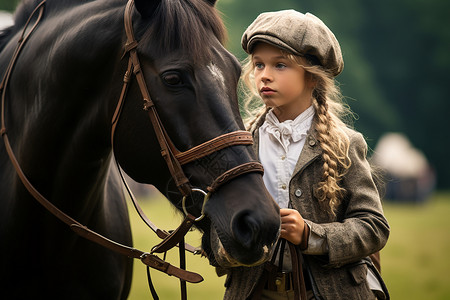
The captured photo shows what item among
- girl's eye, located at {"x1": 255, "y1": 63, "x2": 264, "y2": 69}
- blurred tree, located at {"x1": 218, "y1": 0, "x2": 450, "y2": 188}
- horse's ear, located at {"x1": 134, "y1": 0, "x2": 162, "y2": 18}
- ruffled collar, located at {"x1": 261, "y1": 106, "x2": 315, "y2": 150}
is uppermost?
horse's ear, located at {"x1": 134, "y1": 0, "x2": 162, "y2": 18}

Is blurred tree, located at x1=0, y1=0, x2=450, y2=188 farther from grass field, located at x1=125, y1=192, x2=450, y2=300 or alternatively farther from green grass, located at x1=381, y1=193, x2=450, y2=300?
grass field, located at x1=125, y1=192, x2=450, y2=300

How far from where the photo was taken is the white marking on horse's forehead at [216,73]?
8.11ft

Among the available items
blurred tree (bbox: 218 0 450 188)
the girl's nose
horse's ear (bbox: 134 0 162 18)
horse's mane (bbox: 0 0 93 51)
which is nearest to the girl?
the girl's nose

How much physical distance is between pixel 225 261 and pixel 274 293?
1.42 feet

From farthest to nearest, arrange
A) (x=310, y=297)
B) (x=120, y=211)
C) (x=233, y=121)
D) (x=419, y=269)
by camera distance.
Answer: (x=419, y=269)
(x=120, y=211)
(x=310, y=297)
(x=233, y=121)

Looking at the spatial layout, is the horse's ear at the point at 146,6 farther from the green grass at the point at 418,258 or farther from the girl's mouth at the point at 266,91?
the green grass at the point at 418,258

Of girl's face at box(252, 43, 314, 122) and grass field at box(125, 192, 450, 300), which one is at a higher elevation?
girl's face at box(252, 43, 314, 122)

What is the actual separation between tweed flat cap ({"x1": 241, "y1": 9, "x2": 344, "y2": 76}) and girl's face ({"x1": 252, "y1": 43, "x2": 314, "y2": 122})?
0.07 metres

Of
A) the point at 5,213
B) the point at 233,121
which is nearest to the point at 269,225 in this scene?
the point at 233,121

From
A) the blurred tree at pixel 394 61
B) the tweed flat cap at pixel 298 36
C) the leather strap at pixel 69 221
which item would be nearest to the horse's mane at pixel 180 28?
the tweed flat cap at pixel 298 36

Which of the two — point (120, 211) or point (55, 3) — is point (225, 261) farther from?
point (55, 3)

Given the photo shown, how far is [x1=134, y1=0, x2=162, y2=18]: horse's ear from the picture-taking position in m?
2.54

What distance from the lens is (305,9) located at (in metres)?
36.8

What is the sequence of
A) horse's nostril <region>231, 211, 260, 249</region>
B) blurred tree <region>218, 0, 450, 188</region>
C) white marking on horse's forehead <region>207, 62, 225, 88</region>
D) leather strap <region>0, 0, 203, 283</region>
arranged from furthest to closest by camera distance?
blurred tree <region>218, 0, 450, 188</region>, leather strap <region>0, 0, 203, 283</region>, white marking on horse's forehead <region>207, 62, 225, 88</region>, horse's nostril <region>231, 211, 260, 249</region>
